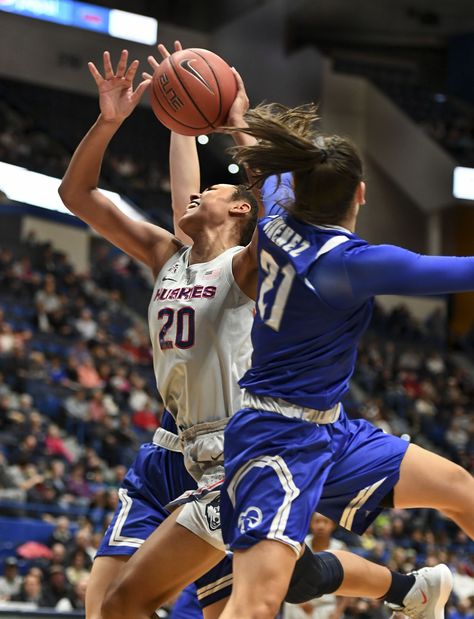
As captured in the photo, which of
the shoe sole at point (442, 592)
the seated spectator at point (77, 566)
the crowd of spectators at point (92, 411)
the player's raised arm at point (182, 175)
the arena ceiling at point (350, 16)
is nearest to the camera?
the shoe sole at point (442, 592)

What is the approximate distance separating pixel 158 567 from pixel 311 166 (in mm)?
1454

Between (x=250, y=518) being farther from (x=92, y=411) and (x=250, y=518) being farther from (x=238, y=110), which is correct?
(x=92, y=411)

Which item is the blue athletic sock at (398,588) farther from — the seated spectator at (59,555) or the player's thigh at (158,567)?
the seated spectator at (59,555)

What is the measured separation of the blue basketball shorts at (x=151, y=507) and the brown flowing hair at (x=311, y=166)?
4.26 ft

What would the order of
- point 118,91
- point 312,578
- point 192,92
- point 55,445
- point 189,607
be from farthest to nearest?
point 55,445 < point 189,607 < point 118,91 < point 192,92 < point 312,578

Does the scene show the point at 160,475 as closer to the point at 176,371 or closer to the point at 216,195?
the point at 176,371

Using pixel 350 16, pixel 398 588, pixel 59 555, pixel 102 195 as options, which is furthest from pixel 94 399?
pixel 350 16

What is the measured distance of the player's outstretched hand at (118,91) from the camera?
172 inches

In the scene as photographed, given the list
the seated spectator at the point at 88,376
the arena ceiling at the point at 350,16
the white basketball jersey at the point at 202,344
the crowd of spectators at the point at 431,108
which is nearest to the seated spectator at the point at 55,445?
the seated spectator at the point at 88,376

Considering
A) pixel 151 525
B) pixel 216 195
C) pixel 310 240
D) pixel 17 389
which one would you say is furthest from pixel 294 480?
pixel 17 389

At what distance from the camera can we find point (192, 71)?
14.4 feet

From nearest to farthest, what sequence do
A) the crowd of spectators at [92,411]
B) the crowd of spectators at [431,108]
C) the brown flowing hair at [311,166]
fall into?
the brown flowing hair at [311,166]
the crowd of spectators at [92,411]
the crowd of spectators at [431,108]

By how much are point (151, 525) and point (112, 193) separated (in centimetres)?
1647

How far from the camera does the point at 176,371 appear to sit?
4020 mm
